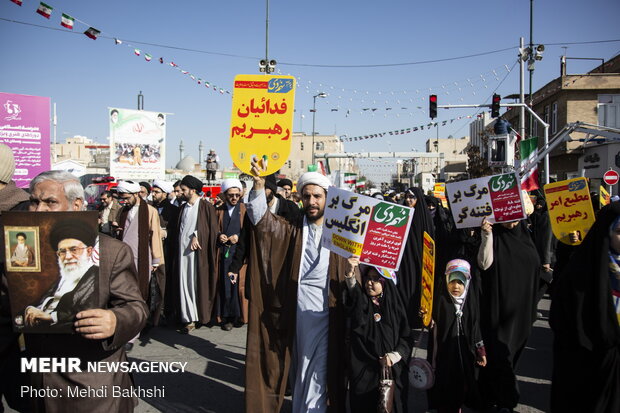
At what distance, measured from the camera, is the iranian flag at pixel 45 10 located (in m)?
8.89

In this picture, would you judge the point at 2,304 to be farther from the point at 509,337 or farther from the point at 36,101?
the point at 36,101

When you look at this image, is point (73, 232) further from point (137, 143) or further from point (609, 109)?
point (609, 109)

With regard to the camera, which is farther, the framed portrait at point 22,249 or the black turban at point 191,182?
the black turban at point 191,182

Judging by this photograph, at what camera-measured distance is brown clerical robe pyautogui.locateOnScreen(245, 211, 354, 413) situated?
11.6 ft

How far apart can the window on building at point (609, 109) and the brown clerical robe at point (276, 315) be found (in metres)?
28.4

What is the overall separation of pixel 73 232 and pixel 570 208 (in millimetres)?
5244

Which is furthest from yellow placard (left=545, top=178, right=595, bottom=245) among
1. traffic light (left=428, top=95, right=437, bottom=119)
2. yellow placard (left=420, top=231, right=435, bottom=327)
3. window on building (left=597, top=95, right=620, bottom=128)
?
window on building (left=597, top=95, right=620, bottom=128)

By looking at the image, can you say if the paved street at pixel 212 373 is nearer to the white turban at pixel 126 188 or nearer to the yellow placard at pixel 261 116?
the white turban at pixel 126 188

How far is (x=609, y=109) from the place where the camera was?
26859 millimetres

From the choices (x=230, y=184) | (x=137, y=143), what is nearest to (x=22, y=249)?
(x=230, y=184)

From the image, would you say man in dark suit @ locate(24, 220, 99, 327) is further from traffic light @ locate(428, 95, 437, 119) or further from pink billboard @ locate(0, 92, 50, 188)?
traffic light @ locate(428, 95, 437, 119)

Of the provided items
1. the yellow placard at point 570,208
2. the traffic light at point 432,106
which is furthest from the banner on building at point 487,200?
the traffic light at point 432,106

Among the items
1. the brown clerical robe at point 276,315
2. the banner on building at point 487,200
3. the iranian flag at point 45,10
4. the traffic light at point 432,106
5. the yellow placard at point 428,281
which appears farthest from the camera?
the traffic light at point 432,106

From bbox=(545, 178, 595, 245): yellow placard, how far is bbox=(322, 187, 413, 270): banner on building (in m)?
3.21
